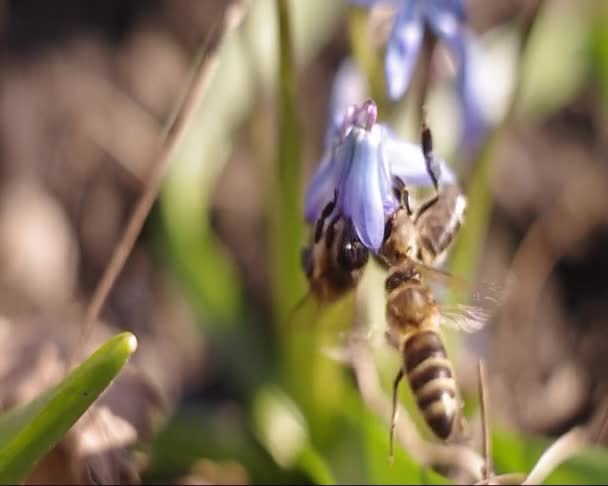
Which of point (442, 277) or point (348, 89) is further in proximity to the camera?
point (348, 89)

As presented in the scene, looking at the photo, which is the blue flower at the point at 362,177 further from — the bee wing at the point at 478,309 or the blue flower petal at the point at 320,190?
the bee wing at the point at 478,309

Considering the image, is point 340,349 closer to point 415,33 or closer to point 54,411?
point 415,33

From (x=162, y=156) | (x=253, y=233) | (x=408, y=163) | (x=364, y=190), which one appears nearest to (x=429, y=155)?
(x=408, y=163)

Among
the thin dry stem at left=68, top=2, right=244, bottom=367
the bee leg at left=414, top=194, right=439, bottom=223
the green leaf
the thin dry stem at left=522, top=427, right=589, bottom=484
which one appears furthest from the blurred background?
the green leaf

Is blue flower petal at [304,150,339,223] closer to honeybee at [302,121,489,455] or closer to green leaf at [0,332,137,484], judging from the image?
honeybee at [302,121,489,455]

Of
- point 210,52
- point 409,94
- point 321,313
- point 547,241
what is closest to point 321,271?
point 321,313

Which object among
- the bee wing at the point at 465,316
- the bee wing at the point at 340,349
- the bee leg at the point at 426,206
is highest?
the bee leg at the point at 426,206

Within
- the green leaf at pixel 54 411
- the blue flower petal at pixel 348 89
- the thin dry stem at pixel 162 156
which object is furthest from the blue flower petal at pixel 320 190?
the blue flower petal at pixel 348 89

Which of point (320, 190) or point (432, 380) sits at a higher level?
point (320, 190)
